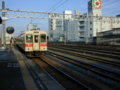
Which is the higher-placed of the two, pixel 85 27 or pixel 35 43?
pixel 85 27

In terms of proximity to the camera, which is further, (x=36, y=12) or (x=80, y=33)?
(x=80, y=33)

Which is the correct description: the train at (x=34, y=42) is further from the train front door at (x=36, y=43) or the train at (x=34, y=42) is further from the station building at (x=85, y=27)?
the station building at (x=85, y=27)

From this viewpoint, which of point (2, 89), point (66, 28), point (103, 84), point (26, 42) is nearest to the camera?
point (2, 89)

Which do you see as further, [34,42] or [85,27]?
[85,27]

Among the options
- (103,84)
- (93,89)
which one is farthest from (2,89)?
(103,84)

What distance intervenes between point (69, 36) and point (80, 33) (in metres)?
12.9

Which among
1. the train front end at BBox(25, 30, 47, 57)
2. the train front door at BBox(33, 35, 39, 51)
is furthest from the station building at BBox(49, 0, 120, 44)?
the train front door at BBox(33, 35, 39, 51)

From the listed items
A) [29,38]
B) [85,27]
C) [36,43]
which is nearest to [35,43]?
[36,43]

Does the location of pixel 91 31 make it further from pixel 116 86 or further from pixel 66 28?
pixel 116 86

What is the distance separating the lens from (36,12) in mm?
38844

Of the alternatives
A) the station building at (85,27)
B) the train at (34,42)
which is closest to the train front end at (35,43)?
the train at (34,42)

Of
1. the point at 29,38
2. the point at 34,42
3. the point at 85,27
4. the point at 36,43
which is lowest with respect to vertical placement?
the point at 36,43

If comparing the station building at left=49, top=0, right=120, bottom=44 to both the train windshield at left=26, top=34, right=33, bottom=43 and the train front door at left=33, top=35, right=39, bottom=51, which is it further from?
the train windshield at left=26, top=34, right=33, bottom=43

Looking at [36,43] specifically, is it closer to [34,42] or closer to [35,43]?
[35,43]
